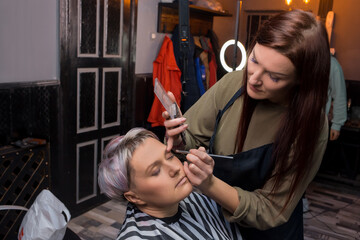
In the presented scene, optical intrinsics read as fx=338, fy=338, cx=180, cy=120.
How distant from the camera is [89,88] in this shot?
128 inches

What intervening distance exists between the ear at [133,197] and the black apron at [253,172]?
33 cm

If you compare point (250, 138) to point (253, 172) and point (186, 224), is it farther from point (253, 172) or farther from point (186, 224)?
point (186, 224)

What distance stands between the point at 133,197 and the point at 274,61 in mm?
728

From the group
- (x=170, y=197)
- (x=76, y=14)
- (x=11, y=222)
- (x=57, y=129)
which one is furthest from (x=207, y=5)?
(x=170, y=197)

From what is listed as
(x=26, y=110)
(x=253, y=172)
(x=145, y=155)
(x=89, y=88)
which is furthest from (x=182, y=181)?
(x=89, y=88)

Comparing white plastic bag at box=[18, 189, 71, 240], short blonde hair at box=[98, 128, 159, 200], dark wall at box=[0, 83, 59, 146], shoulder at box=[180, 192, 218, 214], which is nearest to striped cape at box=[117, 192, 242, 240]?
shoulder at box=[180, 192, 218, 214]

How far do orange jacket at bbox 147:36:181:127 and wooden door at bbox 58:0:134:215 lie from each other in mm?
348

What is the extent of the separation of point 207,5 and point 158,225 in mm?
3753

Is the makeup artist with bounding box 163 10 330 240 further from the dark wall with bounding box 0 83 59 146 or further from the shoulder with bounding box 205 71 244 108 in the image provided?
the dark wall with bounding box 0 83 59 146

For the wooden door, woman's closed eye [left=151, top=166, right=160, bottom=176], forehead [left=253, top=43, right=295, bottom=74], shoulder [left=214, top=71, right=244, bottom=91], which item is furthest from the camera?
the wooden door

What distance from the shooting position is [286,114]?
1293 millimetres

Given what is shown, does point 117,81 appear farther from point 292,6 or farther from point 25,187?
point 292,6

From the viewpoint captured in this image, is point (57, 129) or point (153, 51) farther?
point (153, 51)

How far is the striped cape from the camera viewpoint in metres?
1.27
